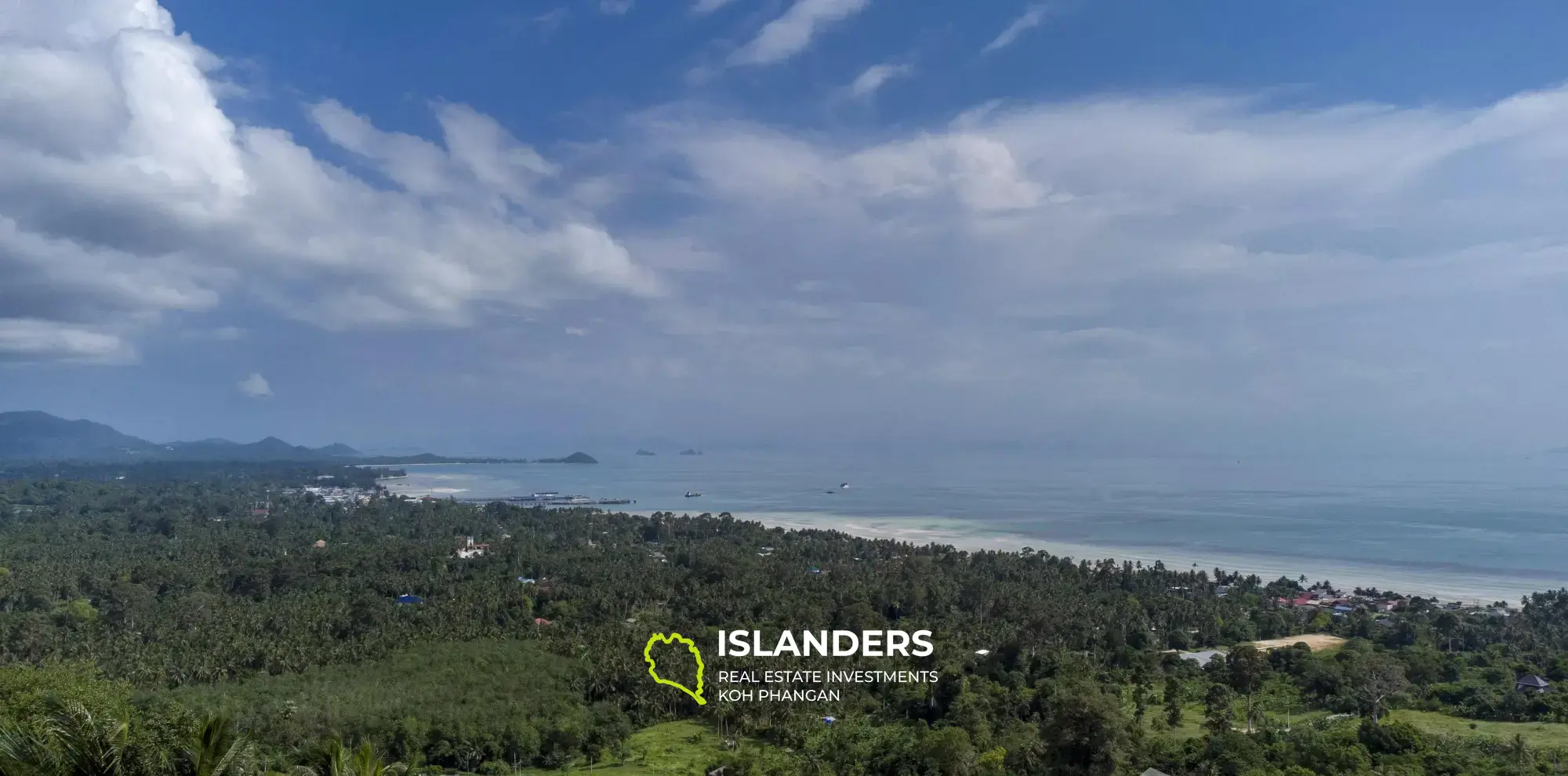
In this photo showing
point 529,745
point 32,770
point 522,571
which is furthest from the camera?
point 522,571

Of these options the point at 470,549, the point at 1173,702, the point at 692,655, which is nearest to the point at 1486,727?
the point at 1173,702

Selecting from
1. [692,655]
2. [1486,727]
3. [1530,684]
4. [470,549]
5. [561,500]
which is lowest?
[470,549]

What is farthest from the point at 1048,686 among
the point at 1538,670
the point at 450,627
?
the point at 450,627

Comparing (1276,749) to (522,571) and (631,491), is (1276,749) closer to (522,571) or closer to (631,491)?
(522,571)

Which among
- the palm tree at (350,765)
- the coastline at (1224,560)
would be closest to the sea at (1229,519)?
the coastline at (1224,560)

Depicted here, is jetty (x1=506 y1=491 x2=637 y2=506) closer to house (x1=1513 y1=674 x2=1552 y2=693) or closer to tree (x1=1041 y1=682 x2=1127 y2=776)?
tree (x1=1041 y1=682 x2=1127 y2=776)

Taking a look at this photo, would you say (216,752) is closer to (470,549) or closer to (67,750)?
(67,750)
